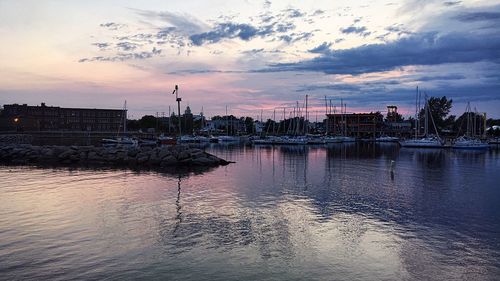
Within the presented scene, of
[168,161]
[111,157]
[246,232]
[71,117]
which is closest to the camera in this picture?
[246,232]

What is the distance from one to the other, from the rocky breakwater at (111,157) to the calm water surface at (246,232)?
18192mm

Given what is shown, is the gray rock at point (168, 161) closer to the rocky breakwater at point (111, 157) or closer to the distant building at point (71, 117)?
the rocky breakwater at point (111, 157)

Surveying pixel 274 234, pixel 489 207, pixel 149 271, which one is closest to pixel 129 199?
pixel 274 234

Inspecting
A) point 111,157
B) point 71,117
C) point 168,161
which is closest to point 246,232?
point 168,161

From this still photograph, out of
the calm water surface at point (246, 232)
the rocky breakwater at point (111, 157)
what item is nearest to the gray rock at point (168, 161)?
the rocky breakwater at point (111, 157)

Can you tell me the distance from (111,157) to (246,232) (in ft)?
126

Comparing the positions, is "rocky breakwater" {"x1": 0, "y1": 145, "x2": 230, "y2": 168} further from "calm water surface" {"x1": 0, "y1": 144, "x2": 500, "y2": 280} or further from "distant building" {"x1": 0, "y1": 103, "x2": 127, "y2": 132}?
"distant building" {"x1": 0, "y1": 103, "x2": 127, "y2": 132}

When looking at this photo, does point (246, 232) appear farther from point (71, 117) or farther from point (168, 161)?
point (71, 117)

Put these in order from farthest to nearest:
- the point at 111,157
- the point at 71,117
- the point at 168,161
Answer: the point at 71,117 < the point at 111,157 < the point at 168,161

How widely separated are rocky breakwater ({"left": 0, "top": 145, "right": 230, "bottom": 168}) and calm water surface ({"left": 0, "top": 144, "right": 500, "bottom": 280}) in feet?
59.7

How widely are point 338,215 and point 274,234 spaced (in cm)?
510

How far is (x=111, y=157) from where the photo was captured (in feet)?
168

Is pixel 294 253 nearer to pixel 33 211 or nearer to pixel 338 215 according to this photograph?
pixel 338 215

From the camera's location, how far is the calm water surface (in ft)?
41.2
